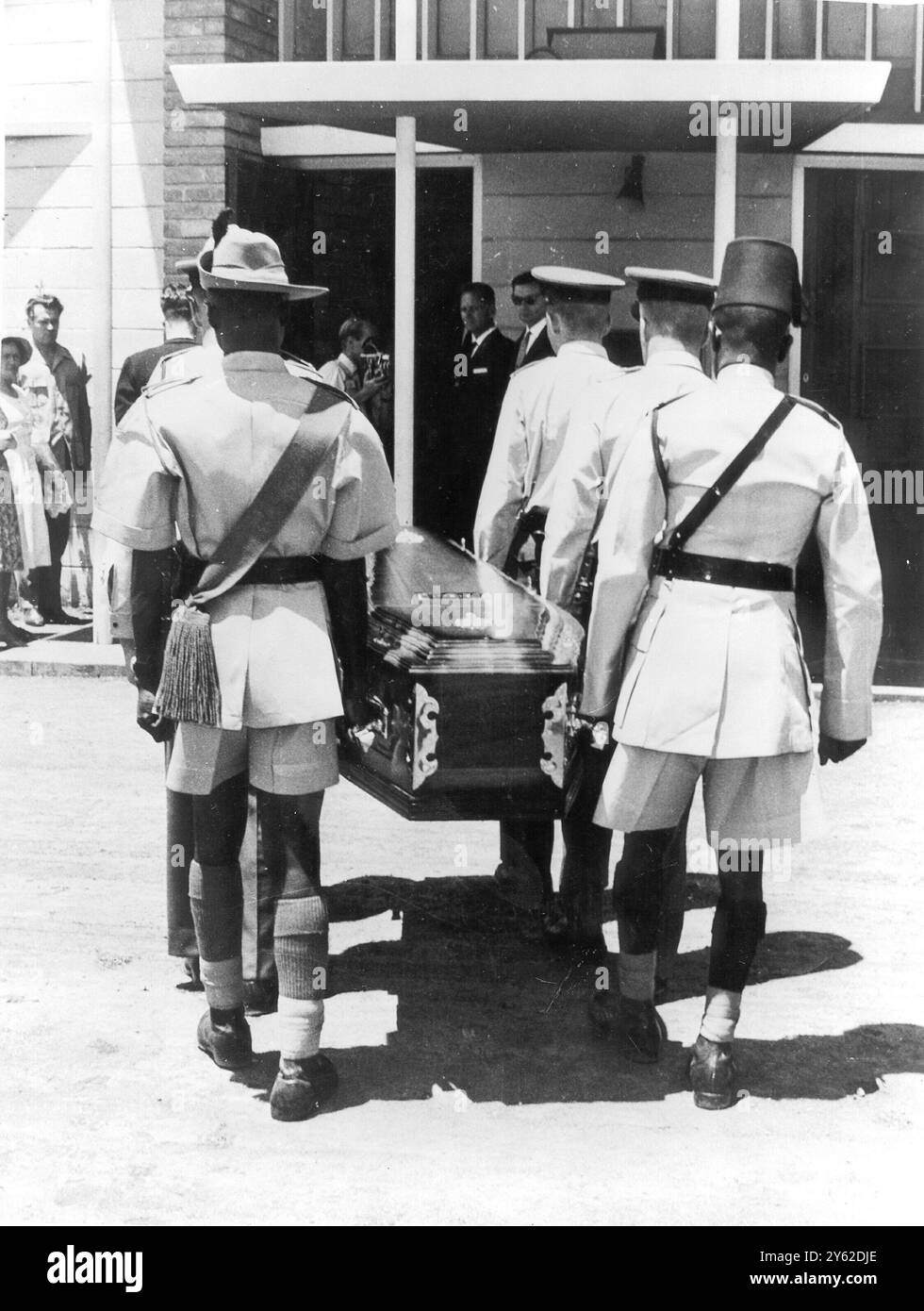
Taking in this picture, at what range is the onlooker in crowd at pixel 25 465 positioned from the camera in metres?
10.5

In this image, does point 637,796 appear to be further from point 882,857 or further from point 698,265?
point 698,265

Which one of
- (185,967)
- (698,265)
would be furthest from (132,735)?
(698,265)

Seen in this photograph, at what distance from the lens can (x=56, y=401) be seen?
11.3 metres

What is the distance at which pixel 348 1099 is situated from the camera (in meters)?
4.29

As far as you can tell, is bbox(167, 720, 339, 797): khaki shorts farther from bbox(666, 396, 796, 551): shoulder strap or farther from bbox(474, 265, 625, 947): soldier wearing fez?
bbox(474, 265, 625, 947): soldier wearing fez

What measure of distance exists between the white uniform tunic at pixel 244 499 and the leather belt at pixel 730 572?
75 centimetres

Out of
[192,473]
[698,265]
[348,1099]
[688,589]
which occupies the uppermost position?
[698,265]

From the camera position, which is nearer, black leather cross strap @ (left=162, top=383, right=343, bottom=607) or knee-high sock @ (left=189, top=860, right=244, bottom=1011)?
black leather cross strap @ (left=162, top=383, right=343, bottom=607)

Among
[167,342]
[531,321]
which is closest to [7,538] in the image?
[531,321]

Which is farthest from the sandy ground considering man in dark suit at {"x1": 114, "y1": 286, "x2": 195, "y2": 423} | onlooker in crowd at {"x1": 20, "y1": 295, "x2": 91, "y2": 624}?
onlooker in crowd at {"x1": 20, "y1": 295, "x2": 91, "y2": 624}

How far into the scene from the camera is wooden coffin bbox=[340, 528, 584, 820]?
13.8 ft

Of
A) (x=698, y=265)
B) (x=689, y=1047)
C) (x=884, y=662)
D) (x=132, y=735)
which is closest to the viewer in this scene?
(x=689, y=1047)

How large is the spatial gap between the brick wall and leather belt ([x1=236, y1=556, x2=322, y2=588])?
21.0ft

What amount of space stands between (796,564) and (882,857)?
247 cm
